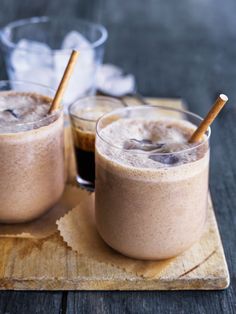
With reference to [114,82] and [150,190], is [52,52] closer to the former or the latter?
[114,82]

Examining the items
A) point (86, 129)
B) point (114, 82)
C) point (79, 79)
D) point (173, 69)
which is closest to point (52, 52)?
point (79, 79)

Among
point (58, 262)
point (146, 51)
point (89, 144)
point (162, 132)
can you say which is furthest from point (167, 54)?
point (58, 262)

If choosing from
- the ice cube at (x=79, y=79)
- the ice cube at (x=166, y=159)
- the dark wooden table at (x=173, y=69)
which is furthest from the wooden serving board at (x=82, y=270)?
the ice cube at (x=79, y=79)

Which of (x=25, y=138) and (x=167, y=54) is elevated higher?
(x=25, y=138)

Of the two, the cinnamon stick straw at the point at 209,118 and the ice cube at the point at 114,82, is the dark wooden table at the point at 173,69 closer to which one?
the ice cube at the point at 114,82

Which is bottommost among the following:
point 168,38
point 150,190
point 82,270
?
point 168,38

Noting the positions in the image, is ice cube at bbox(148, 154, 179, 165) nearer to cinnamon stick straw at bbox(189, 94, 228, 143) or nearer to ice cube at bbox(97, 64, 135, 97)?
cinnamon stick straw at bbox(189, 94, 228, 143)

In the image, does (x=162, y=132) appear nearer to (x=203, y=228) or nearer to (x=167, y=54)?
(x=203, y=228)
